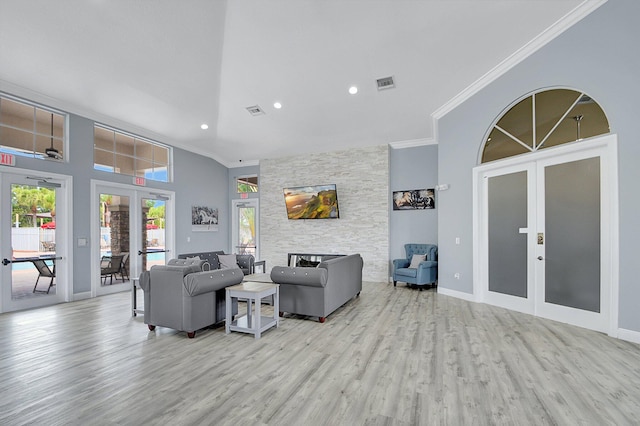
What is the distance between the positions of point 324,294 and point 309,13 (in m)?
3.77

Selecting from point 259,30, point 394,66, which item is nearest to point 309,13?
point 259,30

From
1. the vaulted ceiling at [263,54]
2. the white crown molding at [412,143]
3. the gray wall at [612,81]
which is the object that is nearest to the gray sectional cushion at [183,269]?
the vaulted ceiling at [263,54]

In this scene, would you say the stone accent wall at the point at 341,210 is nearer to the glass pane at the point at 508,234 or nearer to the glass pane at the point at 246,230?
the glass pane at the point at 246,230

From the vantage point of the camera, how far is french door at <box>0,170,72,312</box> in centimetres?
498

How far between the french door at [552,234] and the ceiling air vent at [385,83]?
2167 mm

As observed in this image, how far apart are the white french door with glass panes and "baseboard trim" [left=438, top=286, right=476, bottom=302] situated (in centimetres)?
576

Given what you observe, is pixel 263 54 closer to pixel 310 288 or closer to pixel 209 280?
pixel 209 280

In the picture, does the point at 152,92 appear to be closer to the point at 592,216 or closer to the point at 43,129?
the point at 43,129

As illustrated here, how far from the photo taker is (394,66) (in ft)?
16.2

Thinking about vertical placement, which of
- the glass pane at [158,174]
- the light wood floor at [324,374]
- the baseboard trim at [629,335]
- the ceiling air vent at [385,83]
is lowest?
the light wood floor at [324,374]

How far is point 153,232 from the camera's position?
7.60 meters

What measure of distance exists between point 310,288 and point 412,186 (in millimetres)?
4625

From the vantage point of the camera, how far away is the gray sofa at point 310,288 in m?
4.37

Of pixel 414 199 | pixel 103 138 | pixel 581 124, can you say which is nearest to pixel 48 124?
pixel 103 138
